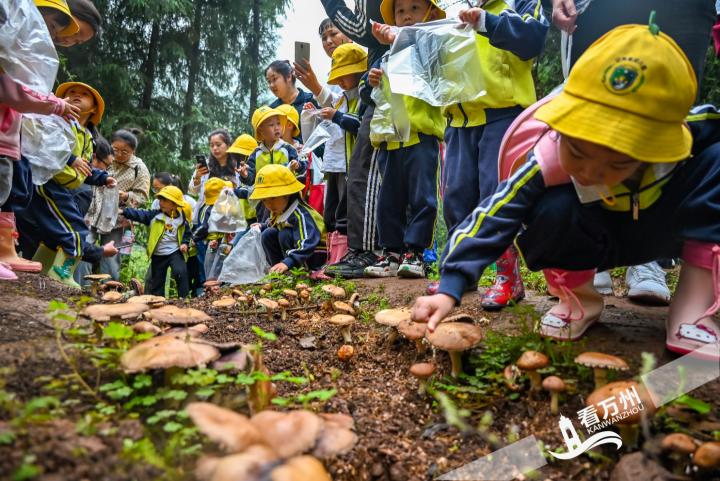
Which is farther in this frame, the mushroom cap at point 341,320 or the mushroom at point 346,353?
the mushroom cap at point 341,320

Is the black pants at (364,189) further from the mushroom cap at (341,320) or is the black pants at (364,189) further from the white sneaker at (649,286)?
the white sneaker at (649,286)

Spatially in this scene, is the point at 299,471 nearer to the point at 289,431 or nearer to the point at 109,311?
the point at 289,431

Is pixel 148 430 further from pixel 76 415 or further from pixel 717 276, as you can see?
pixel 717 276

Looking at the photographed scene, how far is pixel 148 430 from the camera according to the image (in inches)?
48.8

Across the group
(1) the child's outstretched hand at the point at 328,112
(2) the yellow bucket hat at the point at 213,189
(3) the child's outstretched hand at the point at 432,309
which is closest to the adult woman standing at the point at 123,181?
(2) the yellow bucket hat at the point at 213,189

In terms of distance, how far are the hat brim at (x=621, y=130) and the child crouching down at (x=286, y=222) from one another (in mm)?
3596

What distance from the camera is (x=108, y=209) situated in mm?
5977

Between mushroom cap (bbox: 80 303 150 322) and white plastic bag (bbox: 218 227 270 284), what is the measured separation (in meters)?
3.44

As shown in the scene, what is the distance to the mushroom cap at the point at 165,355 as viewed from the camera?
51.2 inches

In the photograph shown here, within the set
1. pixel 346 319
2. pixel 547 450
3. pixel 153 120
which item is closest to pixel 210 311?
pixel 346 319

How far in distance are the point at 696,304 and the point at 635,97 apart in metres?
0.94

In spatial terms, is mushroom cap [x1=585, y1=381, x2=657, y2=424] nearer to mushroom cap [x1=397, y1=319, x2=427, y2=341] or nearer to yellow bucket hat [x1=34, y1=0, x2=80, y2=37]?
mushroom cap [x1=397, y1=319, x2=427, y2=341]

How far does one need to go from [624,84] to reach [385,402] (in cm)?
148

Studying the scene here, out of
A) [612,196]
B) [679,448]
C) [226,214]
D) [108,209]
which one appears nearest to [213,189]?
[226,214]
